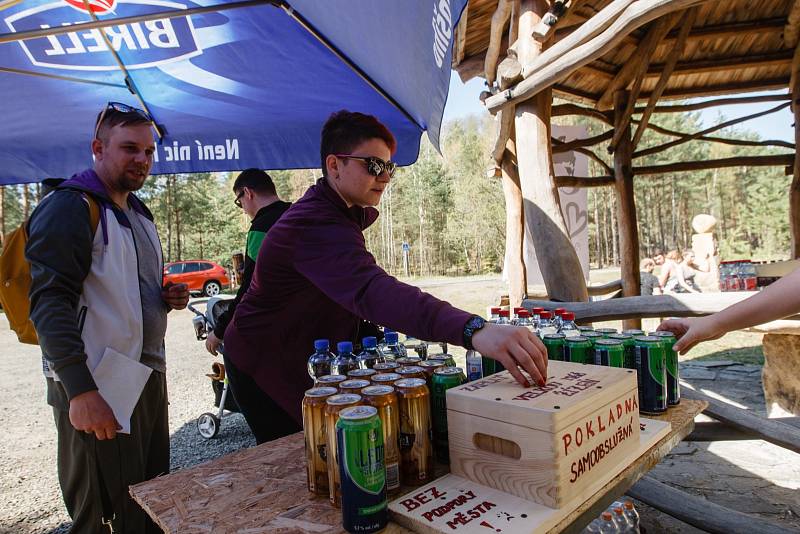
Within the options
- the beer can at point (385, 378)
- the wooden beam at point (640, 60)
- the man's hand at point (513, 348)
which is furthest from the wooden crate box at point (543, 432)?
the wooden beam at point (640, 60)

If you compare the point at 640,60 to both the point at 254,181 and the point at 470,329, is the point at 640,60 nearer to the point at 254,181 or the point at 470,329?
the point at 254,181

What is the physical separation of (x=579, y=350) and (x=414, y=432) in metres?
0.89

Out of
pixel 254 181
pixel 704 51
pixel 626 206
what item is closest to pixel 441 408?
pixel 254 181

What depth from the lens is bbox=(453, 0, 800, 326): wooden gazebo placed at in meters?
3.86

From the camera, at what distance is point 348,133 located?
75.9 inches

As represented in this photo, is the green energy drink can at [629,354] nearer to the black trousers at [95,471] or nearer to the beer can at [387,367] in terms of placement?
the beer can at [387,367]

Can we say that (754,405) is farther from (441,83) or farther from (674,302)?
(441,83)

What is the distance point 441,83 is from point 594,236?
4428 centimetres

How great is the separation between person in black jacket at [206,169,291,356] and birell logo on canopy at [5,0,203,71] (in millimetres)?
936

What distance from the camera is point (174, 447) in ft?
16.8

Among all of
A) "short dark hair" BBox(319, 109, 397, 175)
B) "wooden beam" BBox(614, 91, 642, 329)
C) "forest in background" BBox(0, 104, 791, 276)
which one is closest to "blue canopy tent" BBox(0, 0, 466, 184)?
"short dark hair" BBox(319, 109, 397, 175)

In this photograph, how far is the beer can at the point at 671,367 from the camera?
6.28 feet

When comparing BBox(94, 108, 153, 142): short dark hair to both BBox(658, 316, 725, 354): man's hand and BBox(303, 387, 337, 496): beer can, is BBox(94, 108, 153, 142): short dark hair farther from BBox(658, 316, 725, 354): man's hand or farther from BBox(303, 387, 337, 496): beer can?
BBox(658, 316, 725, 354): man's hand

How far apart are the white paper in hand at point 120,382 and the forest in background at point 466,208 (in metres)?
31.9
